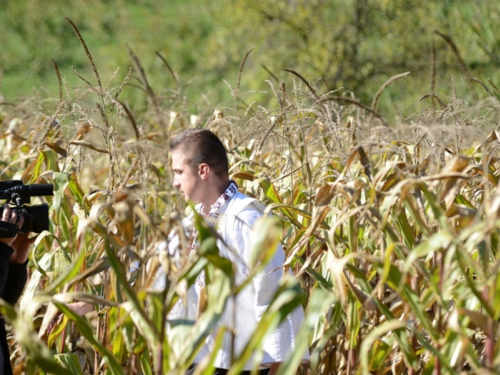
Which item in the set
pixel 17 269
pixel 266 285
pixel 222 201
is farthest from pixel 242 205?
pixel 17 269

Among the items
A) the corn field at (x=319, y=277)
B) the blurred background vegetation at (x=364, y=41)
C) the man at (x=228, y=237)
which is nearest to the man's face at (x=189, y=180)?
the man at (x=228, y=237)

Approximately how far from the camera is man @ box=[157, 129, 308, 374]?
263 cm

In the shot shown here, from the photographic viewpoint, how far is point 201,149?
2854 mm

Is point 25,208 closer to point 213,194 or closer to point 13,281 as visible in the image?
point 13,281

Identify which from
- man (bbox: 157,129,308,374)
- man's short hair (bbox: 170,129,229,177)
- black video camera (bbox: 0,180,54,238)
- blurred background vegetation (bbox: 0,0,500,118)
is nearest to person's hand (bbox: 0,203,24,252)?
black video camera (bbox: 0,180,54,238)

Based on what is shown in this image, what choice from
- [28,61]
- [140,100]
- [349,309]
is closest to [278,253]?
[349,309]

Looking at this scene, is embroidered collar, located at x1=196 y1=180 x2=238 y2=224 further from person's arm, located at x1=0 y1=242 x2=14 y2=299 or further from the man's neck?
person's arm, located at x1=0 y1=242 x2=14 y2=299

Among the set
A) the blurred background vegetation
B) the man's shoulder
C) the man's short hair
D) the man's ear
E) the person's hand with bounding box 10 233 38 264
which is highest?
the blurred background vegetation

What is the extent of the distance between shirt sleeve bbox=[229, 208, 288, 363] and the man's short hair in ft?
0.88

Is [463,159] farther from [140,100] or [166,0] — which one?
[166,0]

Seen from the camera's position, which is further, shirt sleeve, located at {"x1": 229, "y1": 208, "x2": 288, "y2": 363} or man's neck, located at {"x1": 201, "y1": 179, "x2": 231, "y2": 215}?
man's neck, located at {"x1": 201, "y1": 179, "x2": 231, "y2": 215}

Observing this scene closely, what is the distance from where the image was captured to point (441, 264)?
2.15m

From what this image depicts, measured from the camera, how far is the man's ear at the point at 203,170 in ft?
9.37

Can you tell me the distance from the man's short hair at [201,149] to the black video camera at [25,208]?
0.51 metres
